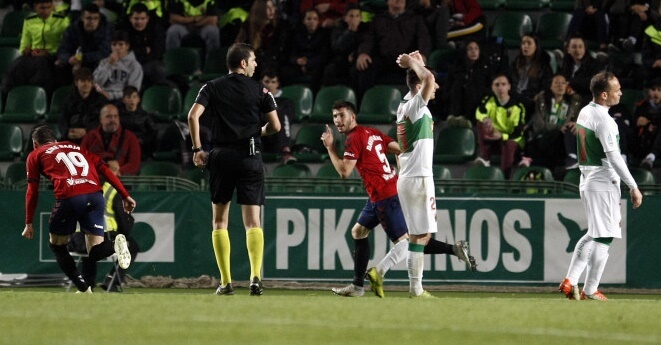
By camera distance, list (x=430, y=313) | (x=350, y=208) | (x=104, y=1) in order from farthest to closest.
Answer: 1. (x=104, y=1)
2. (x=350, y=208)
3. (x=430, y=313)

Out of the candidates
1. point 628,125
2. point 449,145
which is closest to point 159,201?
point 449,145

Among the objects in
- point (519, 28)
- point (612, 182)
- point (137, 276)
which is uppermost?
point (519, 28)

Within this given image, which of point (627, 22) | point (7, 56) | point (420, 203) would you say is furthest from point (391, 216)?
point (7, 56)

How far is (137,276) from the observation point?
1581cm

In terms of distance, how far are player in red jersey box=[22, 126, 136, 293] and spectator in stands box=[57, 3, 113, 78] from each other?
19.8 feet

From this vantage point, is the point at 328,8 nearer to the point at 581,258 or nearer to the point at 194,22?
the point at 194,22

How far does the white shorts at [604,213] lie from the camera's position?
11.6 metres

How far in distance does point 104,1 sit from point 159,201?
19.8 feet

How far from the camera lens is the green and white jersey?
1141cm

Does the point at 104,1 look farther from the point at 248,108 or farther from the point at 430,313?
the point at 430,313

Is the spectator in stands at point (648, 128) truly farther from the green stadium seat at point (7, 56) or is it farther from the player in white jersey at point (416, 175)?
the green stadium seat at point (7, 56)

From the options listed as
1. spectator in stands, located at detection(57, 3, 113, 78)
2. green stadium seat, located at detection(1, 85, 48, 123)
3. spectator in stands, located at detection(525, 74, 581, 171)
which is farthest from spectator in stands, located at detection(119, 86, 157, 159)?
spectator in stands, located at detection(525, 74, 581, 171)

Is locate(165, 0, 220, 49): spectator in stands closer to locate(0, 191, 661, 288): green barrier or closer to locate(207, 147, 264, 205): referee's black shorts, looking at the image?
locate(0, 191, 661, 288): green barrier

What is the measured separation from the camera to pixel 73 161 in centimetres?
1334
